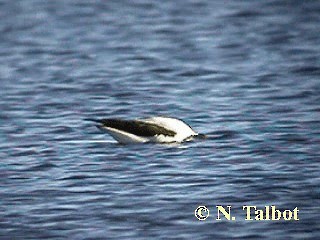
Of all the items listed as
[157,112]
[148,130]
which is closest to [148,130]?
[148,130]

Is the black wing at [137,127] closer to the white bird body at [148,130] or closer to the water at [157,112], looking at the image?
the white bird body at [148,130]

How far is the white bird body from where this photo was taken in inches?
854

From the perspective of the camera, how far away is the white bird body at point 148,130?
71.2ft

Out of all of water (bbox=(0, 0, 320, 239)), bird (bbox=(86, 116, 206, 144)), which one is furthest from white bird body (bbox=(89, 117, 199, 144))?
water (bbox=(0, 0, 320, 239))

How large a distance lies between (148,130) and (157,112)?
2.82 m

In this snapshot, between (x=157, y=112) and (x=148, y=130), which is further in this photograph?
(x=157, y=112)

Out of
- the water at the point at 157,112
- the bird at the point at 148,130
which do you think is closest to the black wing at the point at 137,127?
the bird at the point at 148,130

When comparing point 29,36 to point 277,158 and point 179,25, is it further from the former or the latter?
point 277,158

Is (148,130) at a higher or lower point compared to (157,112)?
lower

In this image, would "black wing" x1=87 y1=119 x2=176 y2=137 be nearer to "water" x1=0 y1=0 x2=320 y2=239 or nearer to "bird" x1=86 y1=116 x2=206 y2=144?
"bird" x1=86 y1=116 x2=206 y2=144

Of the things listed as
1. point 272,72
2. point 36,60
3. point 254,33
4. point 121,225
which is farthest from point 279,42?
point 121,225

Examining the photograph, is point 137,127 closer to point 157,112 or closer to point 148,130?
point 148,130

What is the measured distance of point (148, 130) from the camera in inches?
861

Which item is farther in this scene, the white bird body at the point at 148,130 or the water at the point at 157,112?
the white bird body at the point at 148,130
